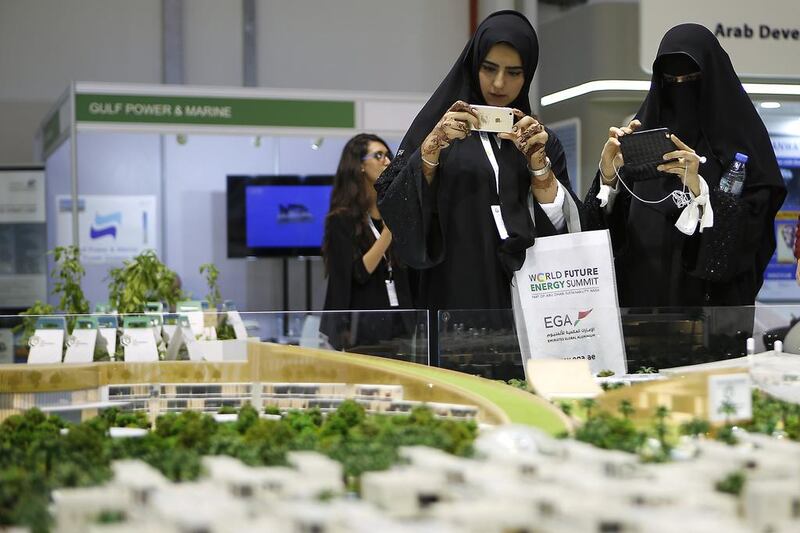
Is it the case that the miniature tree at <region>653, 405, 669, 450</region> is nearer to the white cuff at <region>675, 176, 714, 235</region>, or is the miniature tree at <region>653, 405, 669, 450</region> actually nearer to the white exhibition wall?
the white cuff at <region>675, 176, 714, 235</region>

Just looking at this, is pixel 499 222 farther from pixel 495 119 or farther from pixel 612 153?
pixel 612 153

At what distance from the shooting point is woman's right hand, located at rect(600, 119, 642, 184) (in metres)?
3.12

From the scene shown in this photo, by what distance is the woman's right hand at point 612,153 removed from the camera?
3.12 m

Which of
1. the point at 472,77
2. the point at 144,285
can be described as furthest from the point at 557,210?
the point at 144,285

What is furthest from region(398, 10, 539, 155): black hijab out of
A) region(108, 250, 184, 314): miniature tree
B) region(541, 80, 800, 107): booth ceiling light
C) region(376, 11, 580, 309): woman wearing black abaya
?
region(541, 80, 800, 107): booth ceiling light

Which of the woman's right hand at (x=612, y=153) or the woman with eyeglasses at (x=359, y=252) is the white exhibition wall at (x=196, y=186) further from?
the woman's right hand at (x=612, y=153)

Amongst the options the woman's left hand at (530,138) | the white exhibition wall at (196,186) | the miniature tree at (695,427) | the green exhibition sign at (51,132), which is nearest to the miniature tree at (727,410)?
the miniature tree at (695,427)

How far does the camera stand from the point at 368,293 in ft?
15.0

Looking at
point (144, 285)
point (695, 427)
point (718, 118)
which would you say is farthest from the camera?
point (144, 285)

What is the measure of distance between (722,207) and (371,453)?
184 cm

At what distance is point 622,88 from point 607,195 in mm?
4368

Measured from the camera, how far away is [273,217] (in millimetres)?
7848

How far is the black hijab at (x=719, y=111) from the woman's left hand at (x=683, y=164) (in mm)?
260

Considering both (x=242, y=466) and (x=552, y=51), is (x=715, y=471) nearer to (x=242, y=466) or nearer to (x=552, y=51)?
(x=242, y=466)
